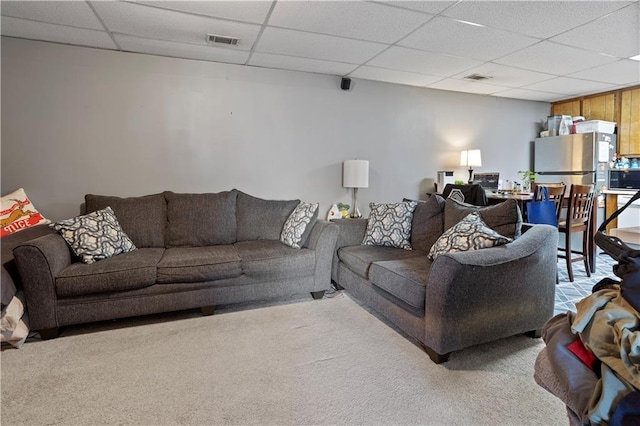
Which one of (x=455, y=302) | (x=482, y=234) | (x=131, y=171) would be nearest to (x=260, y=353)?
(x=455, y=302)

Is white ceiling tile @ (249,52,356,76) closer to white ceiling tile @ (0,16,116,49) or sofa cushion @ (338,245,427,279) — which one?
A: white ceiling tile @ (0,16,116,49)

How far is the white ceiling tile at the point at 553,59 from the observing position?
129 inches

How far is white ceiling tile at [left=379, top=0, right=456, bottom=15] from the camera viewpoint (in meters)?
2.43

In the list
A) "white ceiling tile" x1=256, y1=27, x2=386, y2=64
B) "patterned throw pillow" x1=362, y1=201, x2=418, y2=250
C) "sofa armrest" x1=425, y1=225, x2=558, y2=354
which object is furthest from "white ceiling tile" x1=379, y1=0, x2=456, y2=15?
"sofa armrest" x1=425, y1=225, x2=558, y2=354

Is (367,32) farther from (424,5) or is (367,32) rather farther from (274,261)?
(274,261)

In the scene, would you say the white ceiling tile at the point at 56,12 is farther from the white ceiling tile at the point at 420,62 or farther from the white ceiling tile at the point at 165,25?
the white ceiling tile at the point at 420,62

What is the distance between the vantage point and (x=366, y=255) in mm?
2961

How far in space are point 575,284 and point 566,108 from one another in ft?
11.0

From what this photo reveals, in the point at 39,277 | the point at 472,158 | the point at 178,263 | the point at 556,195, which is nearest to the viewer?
the point at 39,277

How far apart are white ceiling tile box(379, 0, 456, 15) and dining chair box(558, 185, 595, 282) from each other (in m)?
2.36

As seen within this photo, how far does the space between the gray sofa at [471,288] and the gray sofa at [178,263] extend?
0.65 meters

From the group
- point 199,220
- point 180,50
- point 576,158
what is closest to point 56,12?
Answer: point 180,50

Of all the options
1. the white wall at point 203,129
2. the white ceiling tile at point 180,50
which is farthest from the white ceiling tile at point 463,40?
the white ceiling tile at point 180,50

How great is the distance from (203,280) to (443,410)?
188cm
